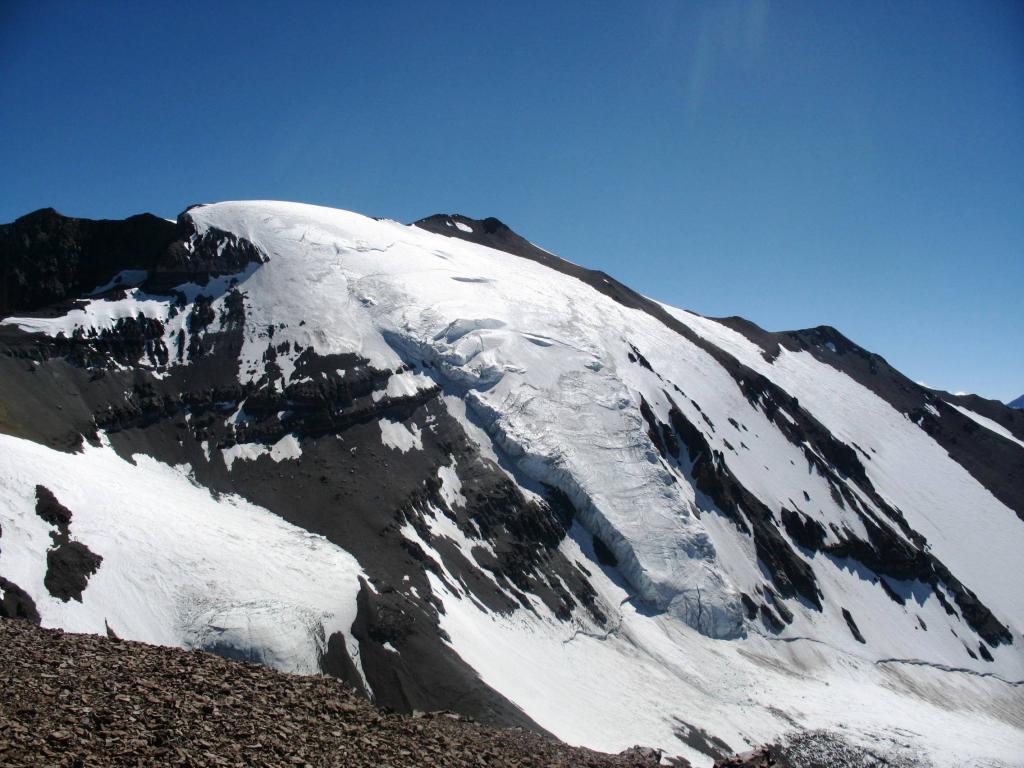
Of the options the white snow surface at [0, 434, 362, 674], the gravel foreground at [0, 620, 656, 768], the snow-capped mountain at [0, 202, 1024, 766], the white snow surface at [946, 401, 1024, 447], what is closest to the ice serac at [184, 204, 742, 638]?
the snow-capped mountain at [0, 202, 1024, 766]

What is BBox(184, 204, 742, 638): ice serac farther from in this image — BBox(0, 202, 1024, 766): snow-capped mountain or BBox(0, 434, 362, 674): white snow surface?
BBox(0, 434, 362, 674): white snow surface

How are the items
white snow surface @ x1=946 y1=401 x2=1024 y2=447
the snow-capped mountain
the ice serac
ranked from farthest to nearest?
white snow surface @ x1=946 y1=401 x2=1024 y2=447
the ice serac
the snow-capped mountain

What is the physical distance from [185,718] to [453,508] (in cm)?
3631

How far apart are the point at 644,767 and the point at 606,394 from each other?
46.7 m

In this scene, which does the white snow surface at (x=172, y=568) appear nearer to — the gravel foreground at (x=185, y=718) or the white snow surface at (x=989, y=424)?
the gravel foreground at (x=185, y=718)

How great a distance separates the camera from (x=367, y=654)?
3484 centimetres

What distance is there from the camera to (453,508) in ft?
169

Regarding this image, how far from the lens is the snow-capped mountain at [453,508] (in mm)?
34969

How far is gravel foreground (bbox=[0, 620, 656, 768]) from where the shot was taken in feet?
44.8

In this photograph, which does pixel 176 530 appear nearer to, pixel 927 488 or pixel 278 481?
pixel 278 481

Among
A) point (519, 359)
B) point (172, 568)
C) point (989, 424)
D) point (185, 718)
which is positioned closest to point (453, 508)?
point (519, 359)

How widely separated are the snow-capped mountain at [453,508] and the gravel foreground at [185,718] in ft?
44.0

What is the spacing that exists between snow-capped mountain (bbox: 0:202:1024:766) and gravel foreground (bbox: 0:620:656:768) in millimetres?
13426

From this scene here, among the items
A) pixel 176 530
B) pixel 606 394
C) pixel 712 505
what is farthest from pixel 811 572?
pixel 176 530
